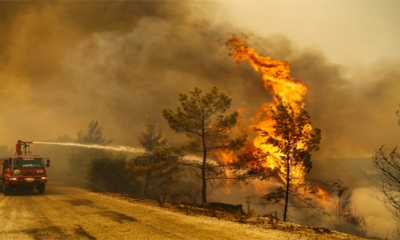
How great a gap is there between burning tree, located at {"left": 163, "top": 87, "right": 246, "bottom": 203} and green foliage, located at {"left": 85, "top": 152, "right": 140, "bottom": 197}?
19.6 m

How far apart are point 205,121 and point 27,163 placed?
45.3 feet

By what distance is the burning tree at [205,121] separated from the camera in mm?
18703

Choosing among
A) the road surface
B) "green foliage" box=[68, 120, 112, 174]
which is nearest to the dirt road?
the road surface

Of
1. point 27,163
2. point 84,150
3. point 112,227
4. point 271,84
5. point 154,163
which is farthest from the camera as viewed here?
point 84,150

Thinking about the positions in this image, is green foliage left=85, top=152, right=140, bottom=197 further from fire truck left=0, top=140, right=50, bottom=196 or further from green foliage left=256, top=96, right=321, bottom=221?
green foliage left=256, top=96, right=321, bottom=221

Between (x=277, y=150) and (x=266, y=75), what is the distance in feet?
35.0

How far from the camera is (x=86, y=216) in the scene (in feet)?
36.3

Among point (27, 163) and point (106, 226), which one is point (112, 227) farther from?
point (27, 163)

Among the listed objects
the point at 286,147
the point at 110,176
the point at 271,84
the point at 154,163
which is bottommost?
the point at 110,176

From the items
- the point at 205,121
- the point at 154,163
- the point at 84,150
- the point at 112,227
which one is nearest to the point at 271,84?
the point at 205,121

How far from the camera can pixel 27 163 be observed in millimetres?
19297

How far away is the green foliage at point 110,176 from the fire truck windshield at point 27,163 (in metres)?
15.4

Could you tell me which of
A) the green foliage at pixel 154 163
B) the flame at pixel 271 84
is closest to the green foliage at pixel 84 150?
the green foliage at pixel 154 163

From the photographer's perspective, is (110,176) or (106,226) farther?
(110,176)
